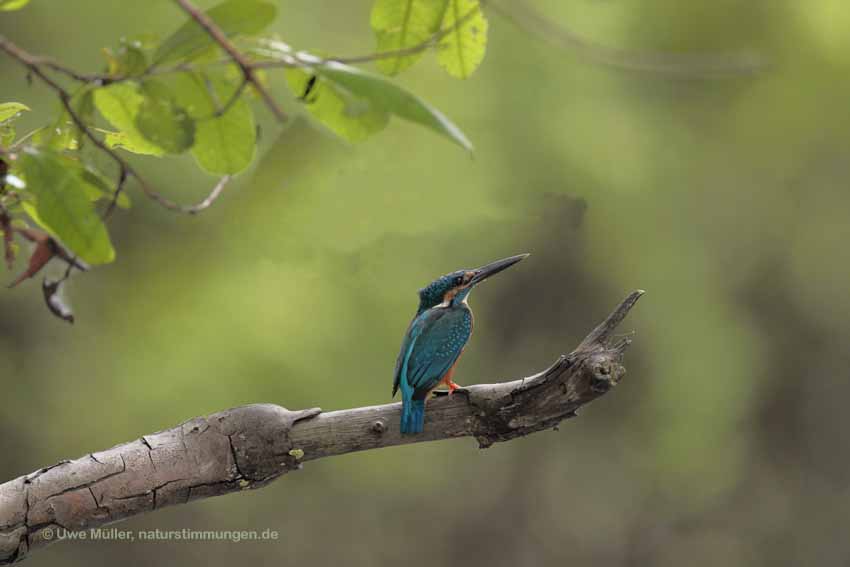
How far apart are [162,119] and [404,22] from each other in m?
0.16

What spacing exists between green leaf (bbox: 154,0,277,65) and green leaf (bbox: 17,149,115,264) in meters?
0.07

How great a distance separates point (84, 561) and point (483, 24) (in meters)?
3.62

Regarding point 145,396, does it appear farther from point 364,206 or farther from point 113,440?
point 364,206

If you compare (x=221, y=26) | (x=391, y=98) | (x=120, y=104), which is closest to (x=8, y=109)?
(x=120, y=104)

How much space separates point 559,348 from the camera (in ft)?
11.5

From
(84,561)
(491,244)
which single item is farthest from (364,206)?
(84,561)

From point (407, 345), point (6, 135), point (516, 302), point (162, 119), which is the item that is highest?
point (162, 119)

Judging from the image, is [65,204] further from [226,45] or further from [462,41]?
[462,41]

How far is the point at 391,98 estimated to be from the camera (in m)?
0.41

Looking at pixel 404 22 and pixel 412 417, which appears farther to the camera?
pixel 412 417

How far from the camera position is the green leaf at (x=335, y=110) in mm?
512

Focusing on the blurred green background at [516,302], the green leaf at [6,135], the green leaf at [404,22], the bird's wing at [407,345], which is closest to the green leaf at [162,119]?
the green leaf at [404,22]

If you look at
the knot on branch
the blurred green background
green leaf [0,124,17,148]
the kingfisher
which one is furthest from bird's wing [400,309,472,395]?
the blurred green background

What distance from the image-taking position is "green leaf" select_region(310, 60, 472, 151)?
0.39 meters
